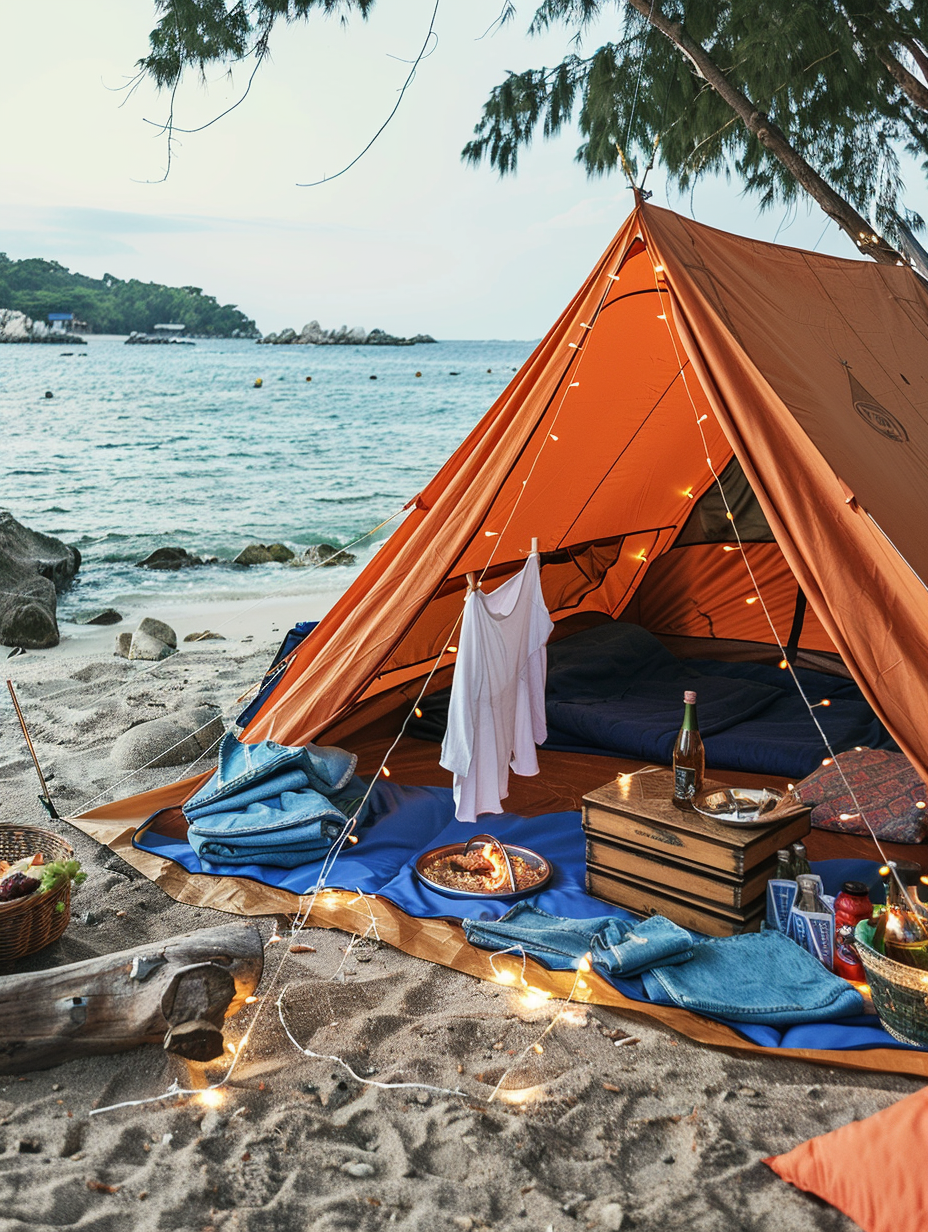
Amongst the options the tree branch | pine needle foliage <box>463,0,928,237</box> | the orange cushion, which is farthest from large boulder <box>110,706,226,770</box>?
the tree branch

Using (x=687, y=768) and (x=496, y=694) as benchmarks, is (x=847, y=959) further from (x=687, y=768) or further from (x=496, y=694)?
(x=496, y=694)

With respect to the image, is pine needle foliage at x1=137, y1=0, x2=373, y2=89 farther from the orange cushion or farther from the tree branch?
the orange cushion

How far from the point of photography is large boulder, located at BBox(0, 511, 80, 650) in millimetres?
6320

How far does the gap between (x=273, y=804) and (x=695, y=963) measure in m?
1.40

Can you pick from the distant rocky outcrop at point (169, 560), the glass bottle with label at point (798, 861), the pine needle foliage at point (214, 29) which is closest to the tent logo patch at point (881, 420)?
the glass bottle with label at point (798, 861)

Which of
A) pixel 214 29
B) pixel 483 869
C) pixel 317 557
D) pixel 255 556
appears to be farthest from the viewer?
pixel 317 557

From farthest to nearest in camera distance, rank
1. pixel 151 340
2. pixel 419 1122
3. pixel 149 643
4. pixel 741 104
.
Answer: pixel 151 340 < pixel 149 643 < pixel 741 104 < pixel 419 1122

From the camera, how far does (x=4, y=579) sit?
7.23m

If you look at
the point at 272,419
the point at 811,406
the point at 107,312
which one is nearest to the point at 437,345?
the point at 107,312

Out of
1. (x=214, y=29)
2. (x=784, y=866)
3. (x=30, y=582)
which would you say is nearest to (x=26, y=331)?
(x=30, y=582)

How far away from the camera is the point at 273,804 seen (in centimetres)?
293

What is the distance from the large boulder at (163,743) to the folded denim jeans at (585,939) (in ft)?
5.61

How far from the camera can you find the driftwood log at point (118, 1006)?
1.92 meters

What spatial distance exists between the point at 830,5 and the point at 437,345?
200 feet
